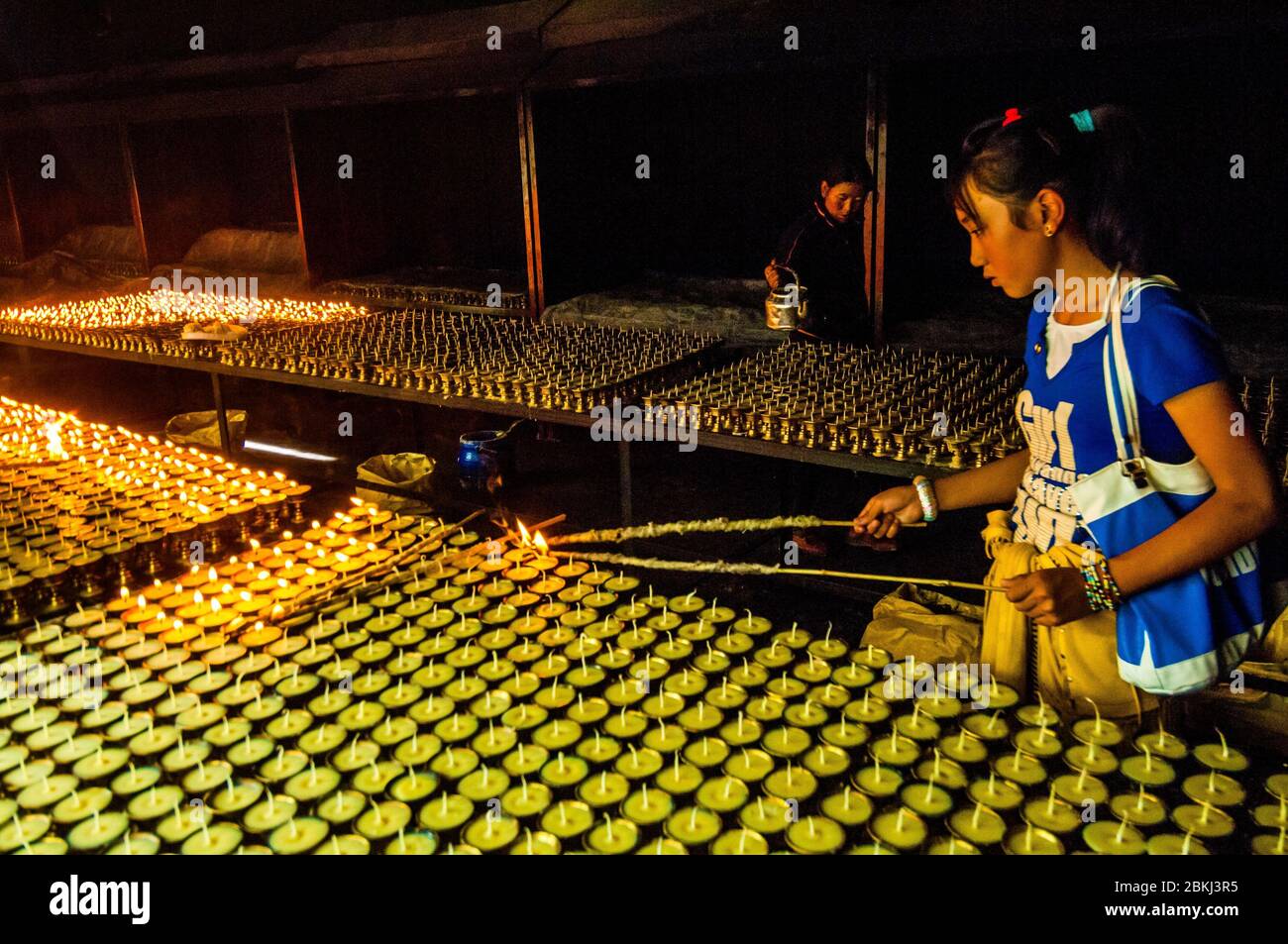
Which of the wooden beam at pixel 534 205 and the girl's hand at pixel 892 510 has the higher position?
the wooden beam at pixel 534 205

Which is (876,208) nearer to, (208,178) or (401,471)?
(401,471)

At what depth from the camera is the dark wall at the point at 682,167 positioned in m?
7.10

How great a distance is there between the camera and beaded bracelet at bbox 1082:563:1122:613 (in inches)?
80.3

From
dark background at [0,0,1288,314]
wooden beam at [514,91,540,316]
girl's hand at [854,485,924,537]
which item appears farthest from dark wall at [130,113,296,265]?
girl's hand at [854,485,924,537]

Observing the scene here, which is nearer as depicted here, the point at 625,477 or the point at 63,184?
the point at 625,477

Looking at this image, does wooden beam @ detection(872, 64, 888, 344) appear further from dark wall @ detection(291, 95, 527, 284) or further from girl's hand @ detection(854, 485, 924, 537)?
dark wall @ detection(291, 95, 527, 284)

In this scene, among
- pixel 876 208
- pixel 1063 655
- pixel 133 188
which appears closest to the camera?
pixel 1063 655

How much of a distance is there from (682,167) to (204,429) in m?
4.30

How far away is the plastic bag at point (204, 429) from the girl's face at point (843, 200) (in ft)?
14.2

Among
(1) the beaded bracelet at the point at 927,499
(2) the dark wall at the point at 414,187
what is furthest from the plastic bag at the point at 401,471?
(1) the beaded bracelet at the point at 927,499

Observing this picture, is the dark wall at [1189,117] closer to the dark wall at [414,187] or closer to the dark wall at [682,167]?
the dark wall at [682,167]

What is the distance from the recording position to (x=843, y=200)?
5.27 metres

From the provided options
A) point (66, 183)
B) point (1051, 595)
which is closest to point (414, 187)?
point (66, 183)
